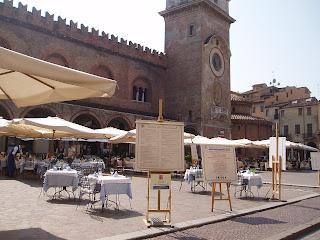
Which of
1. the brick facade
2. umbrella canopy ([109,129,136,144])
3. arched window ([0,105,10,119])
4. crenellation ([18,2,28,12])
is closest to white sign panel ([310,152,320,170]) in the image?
umbrella canopy ([109,129,136,144])

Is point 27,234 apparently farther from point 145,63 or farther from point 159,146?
point 145,63

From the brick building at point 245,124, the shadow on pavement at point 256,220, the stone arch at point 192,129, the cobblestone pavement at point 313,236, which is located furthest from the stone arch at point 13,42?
the brick building at point 245,124

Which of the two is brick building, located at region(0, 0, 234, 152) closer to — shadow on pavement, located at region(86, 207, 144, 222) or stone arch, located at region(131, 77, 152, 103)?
stone arch, located at region(131, 77, 152, 103)

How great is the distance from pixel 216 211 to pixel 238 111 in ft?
120

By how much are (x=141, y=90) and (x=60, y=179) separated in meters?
23.2

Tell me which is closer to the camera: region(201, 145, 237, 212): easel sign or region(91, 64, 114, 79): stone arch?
region(201, 145, 237, 212): easel sign

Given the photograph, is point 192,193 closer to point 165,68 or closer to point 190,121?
point 190,121

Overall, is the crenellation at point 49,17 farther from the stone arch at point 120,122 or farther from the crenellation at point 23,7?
the stone arch at point 120,122

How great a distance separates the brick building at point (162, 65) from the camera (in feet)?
83.0

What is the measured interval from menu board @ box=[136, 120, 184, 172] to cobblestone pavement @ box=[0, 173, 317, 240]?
1089 mm

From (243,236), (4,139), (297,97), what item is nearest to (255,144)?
(4,139)

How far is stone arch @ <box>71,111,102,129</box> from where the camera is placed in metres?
25.2

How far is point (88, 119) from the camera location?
88.4 ft

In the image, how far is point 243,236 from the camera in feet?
20.6
